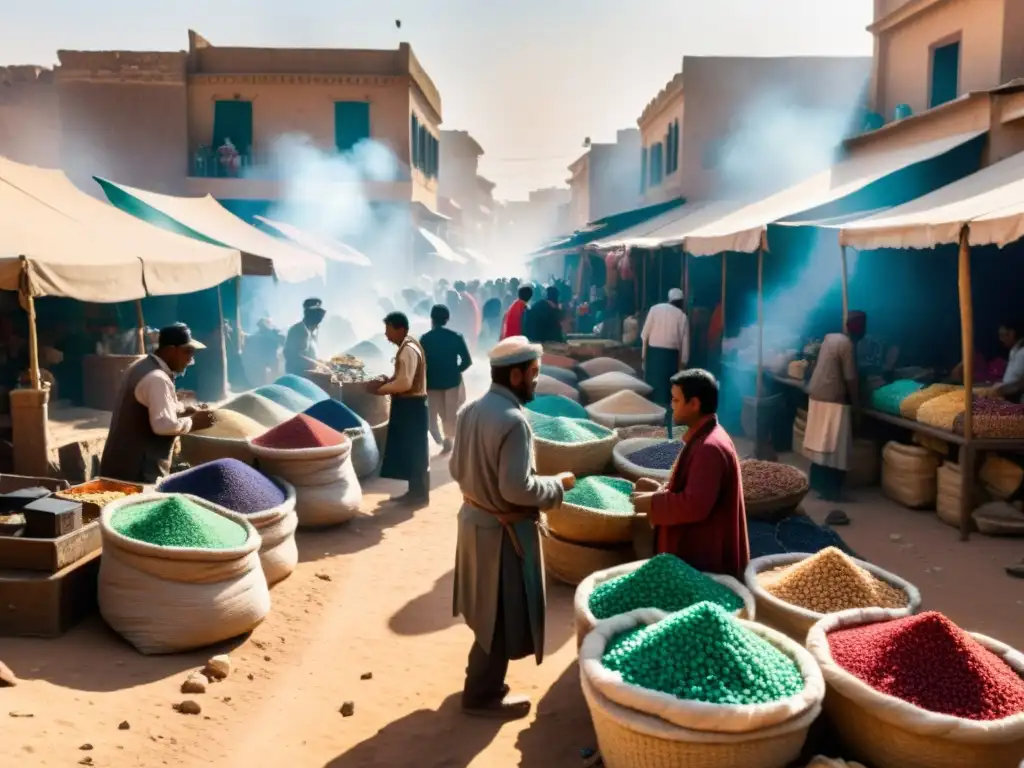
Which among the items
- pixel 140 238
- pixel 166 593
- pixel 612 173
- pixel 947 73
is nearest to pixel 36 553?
pixel 166 593

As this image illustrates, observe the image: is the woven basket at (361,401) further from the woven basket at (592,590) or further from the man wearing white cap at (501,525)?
the woven basket at (592,590)

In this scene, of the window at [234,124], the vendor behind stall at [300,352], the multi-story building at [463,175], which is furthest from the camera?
the multi-story building at [463,175]

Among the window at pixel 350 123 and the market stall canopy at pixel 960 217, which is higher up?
the window at pixel 350 123

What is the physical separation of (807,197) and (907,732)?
9195mm

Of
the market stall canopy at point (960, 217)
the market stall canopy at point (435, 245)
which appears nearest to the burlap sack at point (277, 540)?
the market stall canopy at point (960, 217)

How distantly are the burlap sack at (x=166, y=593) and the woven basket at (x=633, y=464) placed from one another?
99.8 inches

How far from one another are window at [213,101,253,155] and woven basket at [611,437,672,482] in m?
20.7

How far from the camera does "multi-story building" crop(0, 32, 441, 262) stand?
24.1 metres

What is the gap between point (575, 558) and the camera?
547 centimetres

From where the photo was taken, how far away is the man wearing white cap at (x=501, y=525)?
3707 millimetres

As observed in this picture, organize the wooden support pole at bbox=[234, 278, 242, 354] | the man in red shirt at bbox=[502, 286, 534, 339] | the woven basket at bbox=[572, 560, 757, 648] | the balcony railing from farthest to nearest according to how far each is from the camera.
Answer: the balcony railing, the wooden support pole at bbox=[234, 278, 242, 354], the man in red shirt at bbox=[502, 286, 534, 339], the woven basket at bbox=[572, 560, 757, 648]

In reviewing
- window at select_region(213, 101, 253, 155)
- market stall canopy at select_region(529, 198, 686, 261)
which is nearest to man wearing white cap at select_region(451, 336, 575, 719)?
market stall canopy at select_region(529, 198, 686, 261)

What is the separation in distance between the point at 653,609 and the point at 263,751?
1.78 metres

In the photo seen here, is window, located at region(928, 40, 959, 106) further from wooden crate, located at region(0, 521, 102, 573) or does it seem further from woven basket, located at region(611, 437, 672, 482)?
wooden crate, located at region(0, 521, 102, 573)
